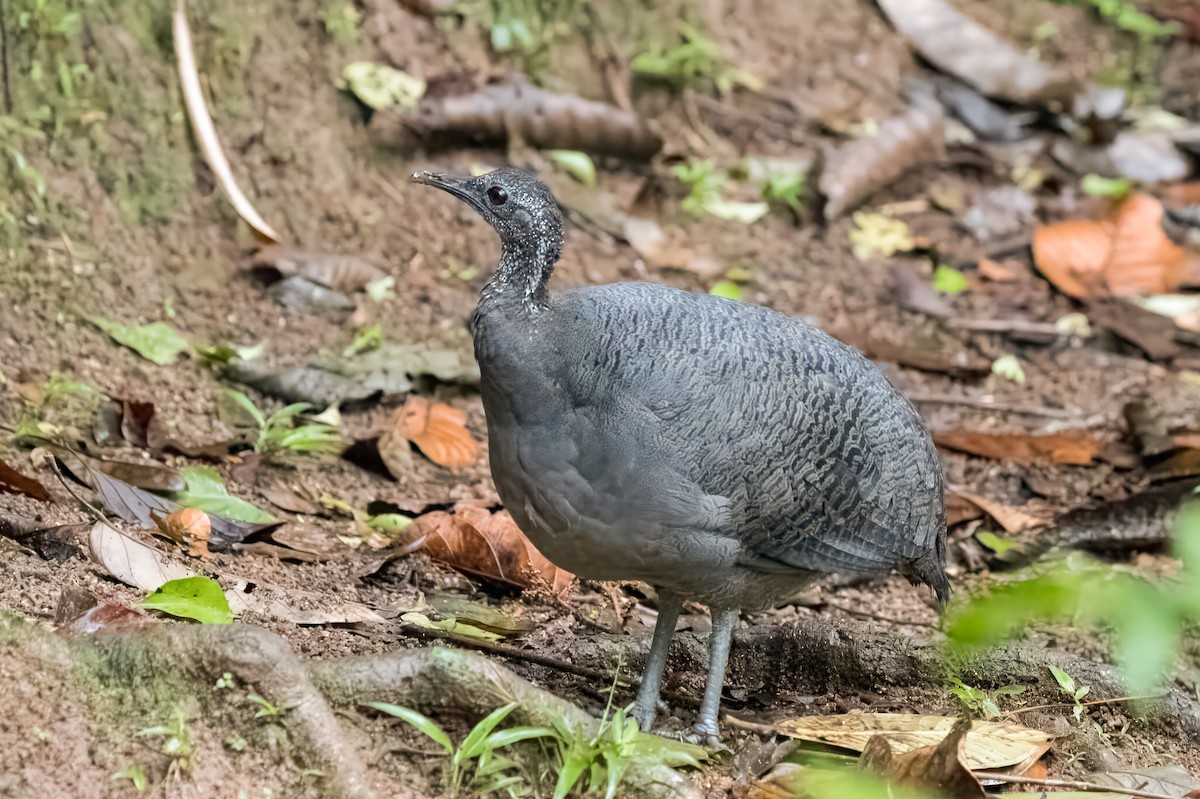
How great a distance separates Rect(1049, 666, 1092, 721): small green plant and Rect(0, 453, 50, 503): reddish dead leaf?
3595mm

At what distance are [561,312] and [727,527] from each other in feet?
2.72

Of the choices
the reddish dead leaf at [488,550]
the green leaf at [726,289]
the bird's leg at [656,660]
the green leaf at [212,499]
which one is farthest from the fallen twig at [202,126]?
the bird's leg at [656,660]

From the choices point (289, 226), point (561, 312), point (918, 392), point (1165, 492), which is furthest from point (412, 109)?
point (1165, 492)

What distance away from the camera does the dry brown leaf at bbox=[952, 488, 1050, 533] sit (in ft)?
20.6

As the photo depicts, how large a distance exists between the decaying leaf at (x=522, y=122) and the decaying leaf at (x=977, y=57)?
2.75 meters

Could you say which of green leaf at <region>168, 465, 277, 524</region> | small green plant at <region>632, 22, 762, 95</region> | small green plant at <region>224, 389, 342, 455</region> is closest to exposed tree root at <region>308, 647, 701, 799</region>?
green leaf at <region>168, 465, 277, 524</region>

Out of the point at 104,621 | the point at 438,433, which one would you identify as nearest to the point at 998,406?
the point at 438,433

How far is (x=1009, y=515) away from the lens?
6.35m

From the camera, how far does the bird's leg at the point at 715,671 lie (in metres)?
4.21

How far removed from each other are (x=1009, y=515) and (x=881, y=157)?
345 cm

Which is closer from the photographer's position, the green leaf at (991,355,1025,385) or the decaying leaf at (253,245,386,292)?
the decaying leaf at (253,245,386,292)

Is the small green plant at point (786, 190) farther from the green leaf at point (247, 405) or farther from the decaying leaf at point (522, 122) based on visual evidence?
the green leaf at point (247, 405)

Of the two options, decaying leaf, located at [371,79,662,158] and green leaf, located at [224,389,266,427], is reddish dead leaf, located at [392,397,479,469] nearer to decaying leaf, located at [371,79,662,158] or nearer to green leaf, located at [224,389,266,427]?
green leaf, located at [224,389,266,427]

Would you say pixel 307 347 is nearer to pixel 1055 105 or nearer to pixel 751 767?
pixel 751 767
